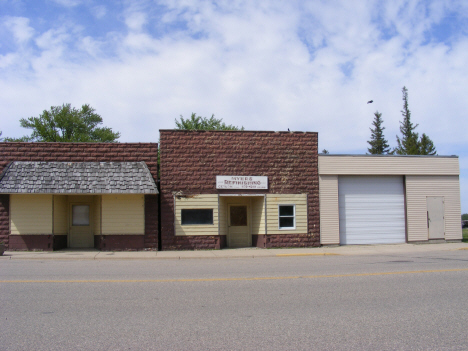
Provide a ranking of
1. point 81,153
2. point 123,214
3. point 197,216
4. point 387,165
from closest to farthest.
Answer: point 123,214 < point 81,153 < point 197,216 < point 387,165

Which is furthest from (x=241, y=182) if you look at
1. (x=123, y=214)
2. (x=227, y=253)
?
(x=123, y=214)

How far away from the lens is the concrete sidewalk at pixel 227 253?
51.5 feet

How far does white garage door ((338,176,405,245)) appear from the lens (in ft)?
64.7

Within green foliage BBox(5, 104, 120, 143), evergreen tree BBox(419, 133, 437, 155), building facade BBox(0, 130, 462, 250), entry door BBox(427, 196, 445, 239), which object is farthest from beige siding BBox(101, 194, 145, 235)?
evergreen tree BBox(419, 133, 437, 155)

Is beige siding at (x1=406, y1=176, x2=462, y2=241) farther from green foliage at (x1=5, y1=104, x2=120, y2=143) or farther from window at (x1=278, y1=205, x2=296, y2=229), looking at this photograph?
green foliage at (x1=5, y1=104, x2=120, y2=143)

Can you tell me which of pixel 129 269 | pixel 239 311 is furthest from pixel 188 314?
pixel 129 269

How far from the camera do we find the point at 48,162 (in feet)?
57.6

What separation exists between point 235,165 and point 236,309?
11.8 m

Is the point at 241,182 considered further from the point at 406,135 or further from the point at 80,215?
the point at 406,135

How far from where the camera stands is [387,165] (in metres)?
19.9

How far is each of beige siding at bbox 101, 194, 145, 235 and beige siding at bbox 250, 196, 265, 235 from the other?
198 inches

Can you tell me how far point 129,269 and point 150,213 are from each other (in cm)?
567

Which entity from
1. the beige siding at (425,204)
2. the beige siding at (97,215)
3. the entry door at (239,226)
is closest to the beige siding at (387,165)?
the beige siding at (425,204)

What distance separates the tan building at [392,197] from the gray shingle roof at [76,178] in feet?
26.9
